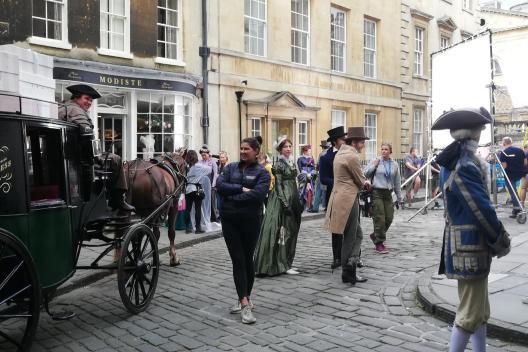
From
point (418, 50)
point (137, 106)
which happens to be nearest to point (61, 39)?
point (137, 106)

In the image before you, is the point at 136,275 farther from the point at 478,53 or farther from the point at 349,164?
the point at 478,53

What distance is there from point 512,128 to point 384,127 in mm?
5378

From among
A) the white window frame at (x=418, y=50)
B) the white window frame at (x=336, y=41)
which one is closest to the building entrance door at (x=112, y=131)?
the white window frame at (x=336, y=41)

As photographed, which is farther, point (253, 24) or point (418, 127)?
point (418, 127)

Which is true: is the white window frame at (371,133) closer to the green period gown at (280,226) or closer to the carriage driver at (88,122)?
the green period gown at (280,226)

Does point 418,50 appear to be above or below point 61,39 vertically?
above

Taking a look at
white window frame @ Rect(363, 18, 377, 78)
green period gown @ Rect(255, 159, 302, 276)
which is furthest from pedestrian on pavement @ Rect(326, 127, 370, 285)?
white window frame @ Rect(363, 18, 377, 78)

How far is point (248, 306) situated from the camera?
5488 mm

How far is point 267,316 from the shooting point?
566cm

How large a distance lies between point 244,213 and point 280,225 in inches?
87.4

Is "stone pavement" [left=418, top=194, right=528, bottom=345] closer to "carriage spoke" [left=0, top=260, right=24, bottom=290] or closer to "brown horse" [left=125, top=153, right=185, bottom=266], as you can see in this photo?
"brown horse" [left=125, top=153, right=185, bottom=266]

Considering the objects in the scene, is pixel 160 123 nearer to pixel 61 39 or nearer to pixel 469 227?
pixel 61 39

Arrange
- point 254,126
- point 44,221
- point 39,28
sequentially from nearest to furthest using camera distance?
point 44,221 → point 39,28 → point 254,126

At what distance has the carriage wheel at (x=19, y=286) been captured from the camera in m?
3.98
